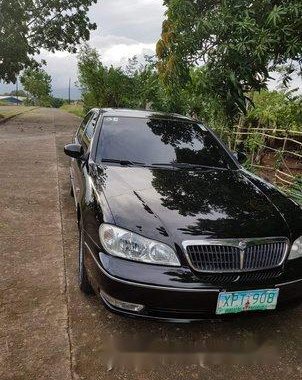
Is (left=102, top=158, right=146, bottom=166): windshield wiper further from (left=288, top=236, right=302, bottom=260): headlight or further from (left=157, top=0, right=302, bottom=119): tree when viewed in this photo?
(left=157, top=0, right=302, bottom=119): tree

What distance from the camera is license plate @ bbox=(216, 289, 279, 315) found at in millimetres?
2570

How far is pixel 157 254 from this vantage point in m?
2.61

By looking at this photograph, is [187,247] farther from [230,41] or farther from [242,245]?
[230,41]

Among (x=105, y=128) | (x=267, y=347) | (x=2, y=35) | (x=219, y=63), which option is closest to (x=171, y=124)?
(x=105, y=128)

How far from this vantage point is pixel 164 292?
252cm

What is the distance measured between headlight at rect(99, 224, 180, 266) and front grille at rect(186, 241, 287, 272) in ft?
0.45

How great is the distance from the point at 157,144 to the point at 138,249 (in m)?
1.73

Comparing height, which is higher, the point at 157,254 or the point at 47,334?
the point at 157,254

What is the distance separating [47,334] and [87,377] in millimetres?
529

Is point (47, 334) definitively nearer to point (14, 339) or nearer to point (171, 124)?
point (14, 339)

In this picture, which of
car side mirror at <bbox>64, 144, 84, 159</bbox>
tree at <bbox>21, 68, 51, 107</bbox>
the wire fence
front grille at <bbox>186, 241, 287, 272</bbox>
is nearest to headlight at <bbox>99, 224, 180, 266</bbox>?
front grille at <bbox>186, 241, 287, 272</bbox>

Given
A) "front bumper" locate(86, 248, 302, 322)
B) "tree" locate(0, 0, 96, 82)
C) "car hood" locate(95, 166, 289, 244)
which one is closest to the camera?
"front bumper" locate(86, 248, 302, 322)

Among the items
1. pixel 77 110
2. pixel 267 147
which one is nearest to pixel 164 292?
pixel 267 147

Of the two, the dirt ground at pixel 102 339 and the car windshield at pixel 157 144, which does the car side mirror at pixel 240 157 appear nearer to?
the car windshield at pixel 157 144
